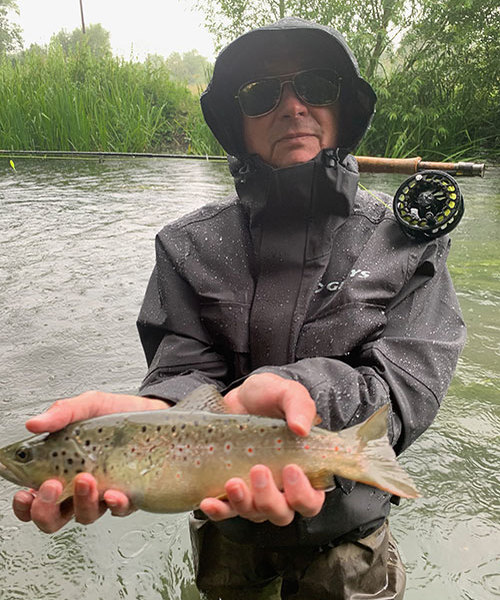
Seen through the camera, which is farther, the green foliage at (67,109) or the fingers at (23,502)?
the green foliage at (67,109)

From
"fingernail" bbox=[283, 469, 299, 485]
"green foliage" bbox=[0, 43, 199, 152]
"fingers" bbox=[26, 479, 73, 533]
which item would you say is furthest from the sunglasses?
"green foliage" bbox=[0, 43, 199, 152]

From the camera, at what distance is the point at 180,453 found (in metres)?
1.54

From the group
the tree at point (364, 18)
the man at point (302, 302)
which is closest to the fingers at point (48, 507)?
the man at point (302, 302)

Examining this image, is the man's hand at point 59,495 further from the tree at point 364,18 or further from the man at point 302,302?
the tree at point 364,18

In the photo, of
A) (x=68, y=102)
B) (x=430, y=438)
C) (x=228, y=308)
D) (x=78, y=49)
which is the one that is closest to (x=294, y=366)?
(x=228, y=308)

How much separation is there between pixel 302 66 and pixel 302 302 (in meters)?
0.88

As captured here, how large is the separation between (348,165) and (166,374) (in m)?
0.98

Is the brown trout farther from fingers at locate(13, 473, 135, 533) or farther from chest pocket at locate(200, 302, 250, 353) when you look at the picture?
chest pocket at locate(200, 302, 250, 353)

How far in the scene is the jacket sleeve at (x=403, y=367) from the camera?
162 cm

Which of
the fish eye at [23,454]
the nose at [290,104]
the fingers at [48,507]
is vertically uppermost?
the nose at [290,104]

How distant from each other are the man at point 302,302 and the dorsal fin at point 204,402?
0.20 ft

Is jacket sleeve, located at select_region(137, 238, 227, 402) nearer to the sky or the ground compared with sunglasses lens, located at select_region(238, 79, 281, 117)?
nearer to the ground

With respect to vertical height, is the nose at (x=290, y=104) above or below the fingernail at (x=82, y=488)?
above

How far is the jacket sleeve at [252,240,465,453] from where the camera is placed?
1620 millimetres
